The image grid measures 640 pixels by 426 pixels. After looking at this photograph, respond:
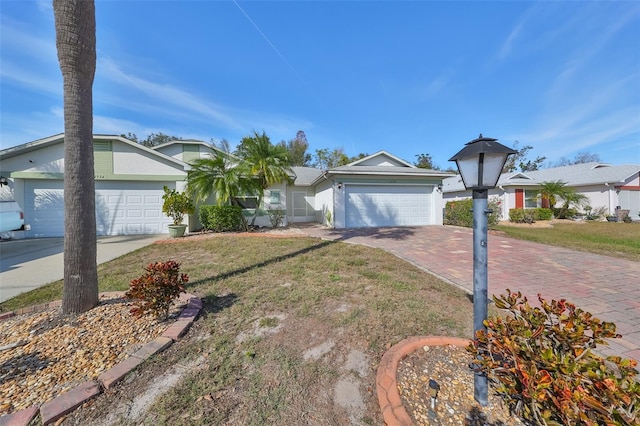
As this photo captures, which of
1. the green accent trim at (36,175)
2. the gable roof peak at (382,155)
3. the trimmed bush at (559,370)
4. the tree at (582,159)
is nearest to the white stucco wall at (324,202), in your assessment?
the gable roof peak at (382,155)

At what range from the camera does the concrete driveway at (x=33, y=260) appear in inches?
178

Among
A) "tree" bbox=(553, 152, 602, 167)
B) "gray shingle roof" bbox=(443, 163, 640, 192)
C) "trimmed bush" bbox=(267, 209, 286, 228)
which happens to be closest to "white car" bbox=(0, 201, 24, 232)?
"trimmed bush" bbox=(267, 209, 286, 228)

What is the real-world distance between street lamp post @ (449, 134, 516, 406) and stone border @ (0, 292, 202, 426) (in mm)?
2942

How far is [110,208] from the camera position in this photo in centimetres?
1080

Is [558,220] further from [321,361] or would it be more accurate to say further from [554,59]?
[321,361]

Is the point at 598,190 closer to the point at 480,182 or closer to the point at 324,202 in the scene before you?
the point at 324,202

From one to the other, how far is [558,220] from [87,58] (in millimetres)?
24843

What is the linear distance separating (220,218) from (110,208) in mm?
4961

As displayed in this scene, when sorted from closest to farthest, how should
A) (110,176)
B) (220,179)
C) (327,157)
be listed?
1. (220,179)
2. (110,176)
3. (327,157)

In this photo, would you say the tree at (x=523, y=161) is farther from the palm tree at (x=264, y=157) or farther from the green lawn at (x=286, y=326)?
the green lawn at (x=286, y=326)

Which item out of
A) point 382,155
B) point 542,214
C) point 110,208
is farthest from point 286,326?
point 542,214

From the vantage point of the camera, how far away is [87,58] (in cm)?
304

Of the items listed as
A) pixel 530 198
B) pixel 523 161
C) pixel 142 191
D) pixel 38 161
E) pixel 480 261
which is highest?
pixel 523 161

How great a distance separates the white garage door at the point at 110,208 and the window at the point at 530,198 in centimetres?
2382
